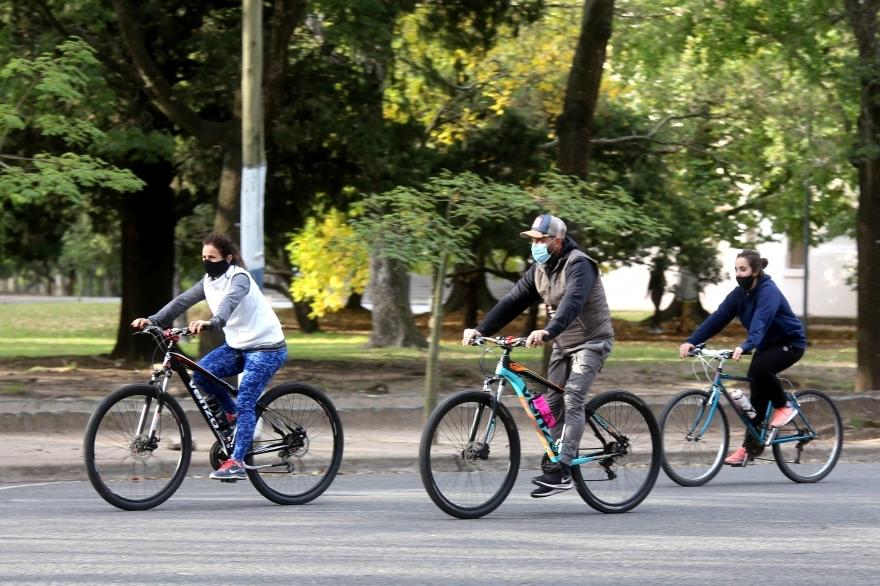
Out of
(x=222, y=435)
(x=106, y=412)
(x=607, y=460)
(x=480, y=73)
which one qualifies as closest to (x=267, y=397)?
(x=222, y=435)

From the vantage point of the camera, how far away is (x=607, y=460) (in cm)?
848

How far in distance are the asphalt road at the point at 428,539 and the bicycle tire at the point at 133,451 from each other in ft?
0.51

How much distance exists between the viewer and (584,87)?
15.4m

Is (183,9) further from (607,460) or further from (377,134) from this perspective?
(607,460)

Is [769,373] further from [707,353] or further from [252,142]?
[252,142]

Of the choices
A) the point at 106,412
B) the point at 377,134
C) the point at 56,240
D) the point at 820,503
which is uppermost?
the point at 377,134

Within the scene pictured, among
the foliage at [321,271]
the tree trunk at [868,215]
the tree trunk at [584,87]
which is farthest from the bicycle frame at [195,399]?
the foliage at [321,271]

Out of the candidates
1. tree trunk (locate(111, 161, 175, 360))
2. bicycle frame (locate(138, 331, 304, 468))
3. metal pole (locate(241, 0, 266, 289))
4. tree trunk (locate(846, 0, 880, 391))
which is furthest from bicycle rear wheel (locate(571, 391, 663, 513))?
tree trunk (locate(111, 161, 175, 360))

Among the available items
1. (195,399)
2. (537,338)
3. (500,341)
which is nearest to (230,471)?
(195,399)

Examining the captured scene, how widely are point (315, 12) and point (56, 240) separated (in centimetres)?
885

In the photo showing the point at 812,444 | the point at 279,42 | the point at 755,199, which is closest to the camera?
the point at 812,444

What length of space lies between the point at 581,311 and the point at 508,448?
1.05 meters

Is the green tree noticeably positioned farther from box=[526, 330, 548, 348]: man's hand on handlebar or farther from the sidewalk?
box=[526, 330, 548, 348]: man's hand on handlebar

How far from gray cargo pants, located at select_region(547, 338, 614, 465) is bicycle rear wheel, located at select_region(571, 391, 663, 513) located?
8.4 inches
